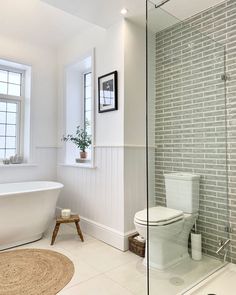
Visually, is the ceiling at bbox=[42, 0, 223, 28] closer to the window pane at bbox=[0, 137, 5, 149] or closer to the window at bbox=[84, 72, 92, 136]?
the window at bbox=[84, 72, 92, 136]

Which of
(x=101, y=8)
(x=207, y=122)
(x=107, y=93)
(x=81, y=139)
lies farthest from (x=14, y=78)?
Result: (x=207, y=122)

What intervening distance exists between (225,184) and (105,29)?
2295 millimetres

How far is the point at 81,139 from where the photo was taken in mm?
3592

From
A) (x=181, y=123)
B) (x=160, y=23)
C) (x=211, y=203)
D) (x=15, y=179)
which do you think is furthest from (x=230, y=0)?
(x=15, y=179)

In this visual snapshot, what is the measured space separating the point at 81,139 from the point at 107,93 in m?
1.01

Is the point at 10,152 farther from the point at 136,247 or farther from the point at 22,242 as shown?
the point at 136,247

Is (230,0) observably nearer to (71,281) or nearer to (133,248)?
(133,248)

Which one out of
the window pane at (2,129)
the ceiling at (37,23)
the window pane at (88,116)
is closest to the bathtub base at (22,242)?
the window pane at (2,129)

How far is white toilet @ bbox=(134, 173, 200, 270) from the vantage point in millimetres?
2088

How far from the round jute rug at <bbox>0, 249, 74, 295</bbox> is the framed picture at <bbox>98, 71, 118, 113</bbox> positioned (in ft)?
5.68

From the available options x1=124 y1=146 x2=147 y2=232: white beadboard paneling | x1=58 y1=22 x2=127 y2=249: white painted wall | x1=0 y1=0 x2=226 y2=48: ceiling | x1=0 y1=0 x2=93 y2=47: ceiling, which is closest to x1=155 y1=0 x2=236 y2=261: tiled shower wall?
x1=0 y1=0 x2=226 y2=48: ceiling

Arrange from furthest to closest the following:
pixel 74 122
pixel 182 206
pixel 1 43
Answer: pixel 74 122, pixel 1 43, pixel 182 206

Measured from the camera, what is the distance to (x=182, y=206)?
2273 mm

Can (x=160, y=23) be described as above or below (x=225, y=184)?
above
